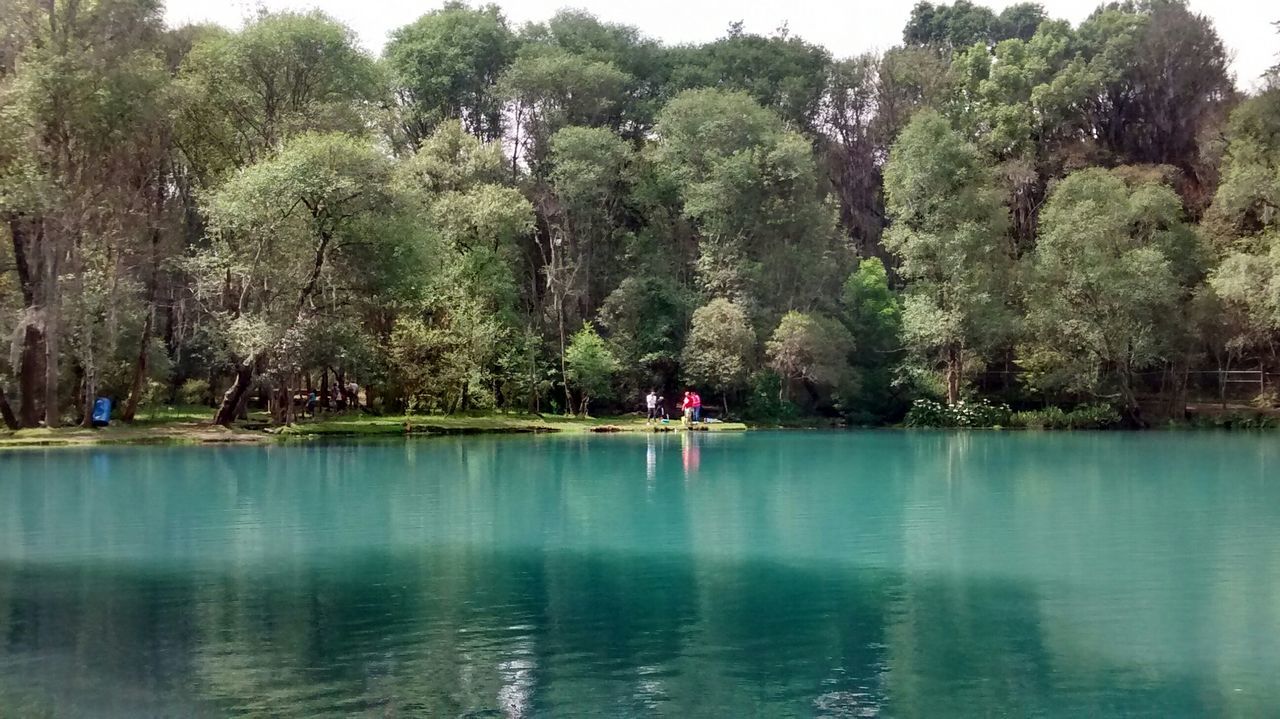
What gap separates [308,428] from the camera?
44438 mm

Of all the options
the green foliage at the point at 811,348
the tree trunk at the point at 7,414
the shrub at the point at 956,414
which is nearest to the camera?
the tree trunk at the point at 7,414

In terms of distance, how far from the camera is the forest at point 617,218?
42.2 meters

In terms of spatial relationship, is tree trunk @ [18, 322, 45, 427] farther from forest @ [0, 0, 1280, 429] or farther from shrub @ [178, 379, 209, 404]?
shrub @ [178, 379, 209, 404]

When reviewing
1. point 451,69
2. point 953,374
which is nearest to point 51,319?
point 451,69

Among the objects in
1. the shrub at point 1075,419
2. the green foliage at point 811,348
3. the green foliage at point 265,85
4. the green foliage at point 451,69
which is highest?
the green foliage at point 451,69

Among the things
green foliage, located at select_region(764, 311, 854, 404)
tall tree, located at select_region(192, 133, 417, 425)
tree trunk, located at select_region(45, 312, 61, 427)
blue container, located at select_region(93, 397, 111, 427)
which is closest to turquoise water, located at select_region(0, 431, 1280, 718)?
tree trunk, located at select_region(45, 312, 61, 427)

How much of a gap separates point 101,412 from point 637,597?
3477 cm

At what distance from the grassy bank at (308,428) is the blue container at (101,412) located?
0.57 m

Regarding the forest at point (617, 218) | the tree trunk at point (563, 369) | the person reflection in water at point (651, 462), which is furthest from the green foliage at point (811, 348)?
the person reflection in water at point (651, 462)

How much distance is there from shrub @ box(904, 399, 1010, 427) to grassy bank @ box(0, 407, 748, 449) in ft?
32.5

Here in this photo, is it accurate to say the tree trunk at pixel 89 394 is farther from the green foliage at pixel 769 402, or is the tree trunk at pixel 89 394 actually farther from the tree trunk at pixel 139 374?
the green foliage at pixel 769 402

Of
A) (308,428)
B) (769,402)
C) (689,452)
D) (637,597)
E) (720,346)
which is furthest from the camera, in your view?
(769,402)

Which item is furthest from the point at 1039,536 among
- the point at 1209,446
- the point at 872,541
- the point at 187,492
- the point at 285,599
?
the point at 1209,446

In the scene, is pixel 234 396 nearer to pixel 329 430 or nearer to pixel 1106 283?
pixel 329 430
